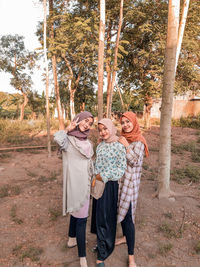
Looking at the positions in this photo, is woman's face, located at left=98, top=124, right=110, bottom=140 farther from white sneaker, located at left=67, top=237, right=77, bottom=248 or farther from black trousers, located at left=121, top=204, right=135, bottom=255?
white sneaker, located at left=67, top=237, right=77, bottom=248

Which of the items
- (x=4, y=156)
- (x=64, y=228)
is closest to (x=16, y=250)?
(x=64, y=228)

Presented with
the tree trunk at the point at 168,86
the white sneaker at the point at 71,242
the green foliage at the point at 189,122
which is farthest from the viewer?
the green foliage at the point at 189,122

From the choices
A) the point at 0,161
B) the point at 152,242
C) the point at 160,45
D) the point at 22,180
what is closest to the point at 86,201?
the point at 152,242

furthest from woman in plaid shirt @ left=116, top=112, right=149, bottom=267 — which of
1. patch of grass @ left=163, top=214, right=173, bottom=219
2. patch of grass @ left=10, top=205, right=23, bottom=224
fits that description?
patch of grass @ left=10, top=205, right=23, bottom=224

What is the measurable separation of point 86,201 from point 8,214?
6.52 feet

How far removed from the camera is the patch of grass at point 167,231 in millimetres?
2480

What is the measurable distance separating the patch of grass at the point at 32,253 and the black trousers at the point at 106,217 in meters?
→ 0.80

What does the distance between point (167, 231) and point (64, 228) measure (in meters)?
1.45

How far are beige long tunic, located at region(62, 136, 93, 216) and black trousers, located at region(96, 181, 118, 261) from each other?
188mm

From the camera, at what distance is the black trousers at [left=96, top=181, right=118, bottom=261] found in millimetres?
1802

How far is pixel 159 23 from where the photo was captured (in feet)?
30.1

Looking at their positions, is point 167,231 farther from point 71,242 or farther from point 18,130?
point 18,130

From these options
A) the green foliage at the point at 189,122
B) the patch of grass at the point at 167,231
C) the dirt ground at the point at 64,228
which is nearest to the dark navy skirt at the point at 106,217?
the dirt ground at the point at 64,228

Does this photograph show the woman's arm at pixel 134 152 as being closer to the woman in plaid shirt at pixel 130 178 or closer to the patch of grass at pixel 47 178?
the woman in plaid shirt at pixel 130 178
